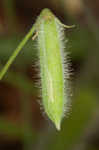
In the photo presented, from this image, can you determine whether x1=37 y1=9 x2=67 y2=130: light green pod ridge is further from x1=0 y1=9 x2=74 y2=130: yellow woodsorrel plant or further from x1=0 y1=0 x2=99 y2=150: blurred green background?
x1=0 y1=0 x2=99 y2=150: blurred green background

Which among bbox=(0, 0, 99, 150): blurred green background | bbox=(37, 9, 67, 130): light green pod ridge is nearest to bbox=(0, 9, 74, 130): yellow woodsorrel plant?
bbox=(37, 9, 67, 130): light green pod ridge

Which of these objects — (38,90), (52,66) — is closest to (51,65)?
(52,66)

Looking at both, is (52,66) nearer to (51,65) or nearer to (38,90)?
(51,65)

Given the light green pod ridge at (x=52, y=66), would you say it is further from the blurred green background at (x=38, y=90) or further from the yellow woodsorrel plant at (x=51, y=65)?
the blurred green background at (x=38, y=90)

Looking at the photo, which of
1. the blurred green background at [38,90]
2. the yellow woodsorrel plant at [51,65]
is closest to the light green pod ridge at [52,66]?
the yellow woodsorrel plant at [51,65]

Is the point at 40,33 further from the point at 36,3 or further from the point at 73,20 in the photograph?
the point at 36,3

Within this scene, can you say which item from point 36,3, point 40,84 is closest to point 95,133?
point 36,3
